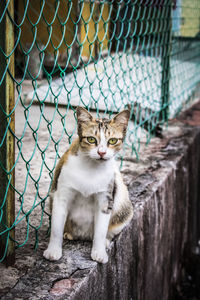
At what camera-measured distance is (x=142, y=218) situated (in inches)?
93.4

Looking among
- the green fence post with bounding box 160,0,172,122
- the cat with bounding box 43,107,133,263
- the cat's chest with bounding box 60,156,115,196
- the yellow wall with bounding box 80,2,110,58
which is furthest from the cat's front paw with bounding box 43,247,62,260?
the green fence post with bounding box 160,0,172,122

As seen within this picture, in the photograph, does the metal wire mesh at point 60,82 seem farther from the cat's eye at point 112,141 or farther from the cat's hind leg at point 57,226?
the cat's eye at point 112,141

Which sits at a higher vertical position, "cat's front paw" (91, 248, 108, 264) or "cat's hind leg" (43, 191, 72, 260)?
"cat's hind leg" (43, 191, 72, 260)

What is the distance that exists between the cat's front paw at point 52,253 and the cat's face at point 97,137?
0.41 m

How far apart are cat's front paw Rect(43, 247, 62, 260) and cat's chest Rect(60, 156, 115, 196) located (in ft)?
0.85

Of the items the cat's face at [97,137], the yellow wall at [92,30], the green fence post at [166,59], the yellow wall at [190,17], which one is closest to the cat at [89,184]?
the cat's face at [97,137]

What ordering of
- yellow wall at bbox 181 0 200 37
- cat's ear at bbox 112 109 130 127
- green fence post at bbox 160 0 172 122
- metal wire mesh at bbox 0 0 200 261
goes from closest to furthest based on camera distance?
metal wire mesh at bbox 0 0 200 261 → cat's ear at bbox 112 109 130 127 → green fence post at bbox 160 0 172 122 → yellow wall at bbox 181 0 200 37

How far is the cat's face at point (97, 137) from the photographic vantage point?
172 centimetres

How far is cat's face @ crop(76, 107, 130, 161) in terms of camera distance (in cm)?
172

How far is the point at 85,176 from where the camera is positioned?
1.73 meters

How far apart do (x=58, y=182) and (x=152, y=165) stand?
1376 mm

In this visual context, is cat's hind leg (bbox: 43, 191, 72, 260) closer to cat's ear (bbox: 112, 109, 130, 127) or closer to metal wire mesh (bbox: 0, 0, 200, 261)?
metal wire mesh (bbox: 0, 0, 200, 261)

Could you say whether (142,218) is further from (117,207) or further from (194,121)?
(194,121)

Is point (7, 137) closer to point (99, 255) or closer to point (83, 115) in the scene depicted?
point (83, 115)
